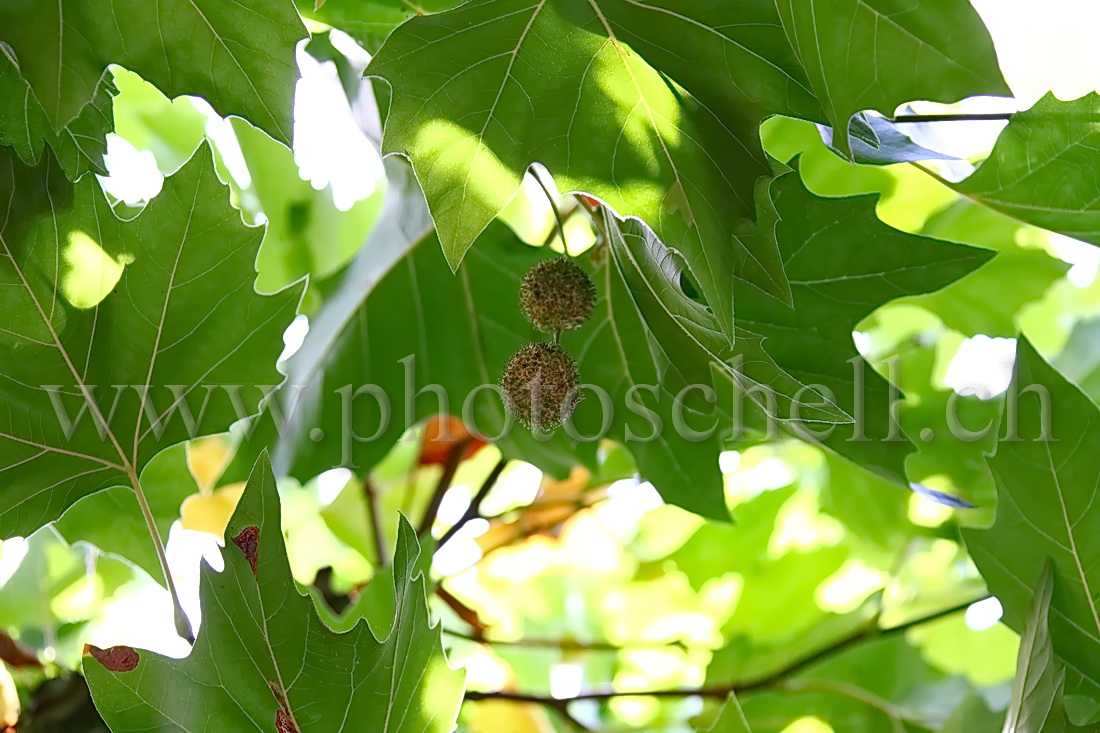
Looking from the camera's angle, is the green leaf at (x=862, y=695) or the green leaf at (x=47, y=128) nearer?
the green leaf at (x=47, y=128)

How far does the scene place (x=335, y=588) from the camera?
0.68m

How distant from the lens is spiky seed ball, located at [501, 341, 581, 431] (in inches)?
21.4

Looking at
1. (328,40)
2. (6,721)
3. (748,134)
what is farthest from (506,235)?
(6,721)

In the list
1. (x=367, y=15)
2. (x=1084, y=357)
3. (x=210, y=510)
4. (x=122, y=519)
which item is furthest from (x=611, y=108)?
(x=1084, y=357)

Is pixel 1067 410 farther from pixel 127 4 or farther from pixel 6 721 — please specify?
pixel 6 721

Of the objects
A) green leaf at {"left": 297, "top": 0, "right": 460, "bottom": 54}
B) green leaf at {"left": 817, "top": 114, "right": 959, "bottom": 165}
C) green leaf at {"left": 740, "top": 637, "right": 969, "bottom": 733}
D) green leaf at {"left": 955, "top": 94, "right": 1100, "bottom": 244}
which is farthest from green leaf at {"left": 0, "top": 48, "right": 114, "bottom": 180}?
green leaf at {"left": 740, "top": 637, "right": 969, "bottom": 733}

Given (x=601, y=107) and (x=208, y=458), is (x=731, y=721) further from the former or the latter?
(x=208, y=458)

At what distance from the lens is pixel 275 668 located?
1.37ft

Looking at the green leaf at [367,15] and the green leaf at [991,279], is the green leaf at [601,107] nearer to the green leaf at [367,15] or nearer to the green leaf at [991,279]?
the green leaf at [367,15]

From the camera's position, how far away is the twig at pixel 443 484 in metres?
0.74

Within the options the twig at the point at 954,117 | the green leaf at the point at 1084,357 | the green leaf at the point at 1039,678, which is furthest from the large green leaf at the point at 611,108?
the green leaf at the point at 1084,357

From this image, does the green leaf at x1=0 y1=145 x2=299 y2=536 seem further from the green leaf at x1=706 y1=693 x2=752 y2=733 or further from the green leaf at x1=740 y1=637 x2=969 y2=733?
the green leaf at x1=740 y1=637 x2=969 y2=733

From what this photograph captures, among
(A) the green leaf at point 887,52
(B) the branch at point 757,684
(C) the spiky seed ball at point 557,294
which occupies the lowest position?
(B) the branch at point 757,684

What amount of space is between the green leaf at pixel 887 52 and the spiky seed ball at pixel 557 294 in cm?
23
